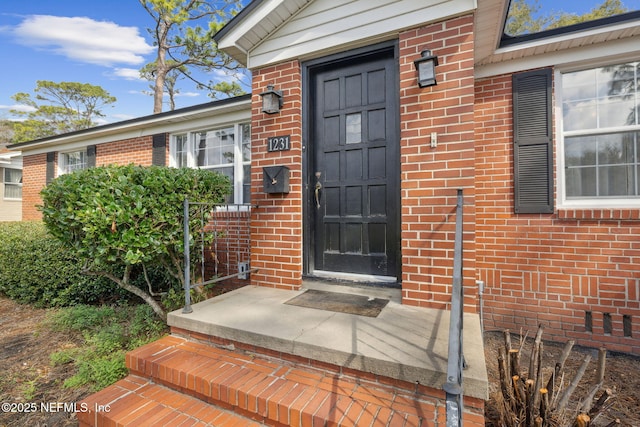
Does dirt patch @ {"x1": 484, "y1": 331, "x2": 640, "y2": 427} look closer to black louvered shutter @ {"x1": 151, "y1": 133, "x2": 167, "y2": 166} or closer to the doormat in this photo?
the doormat

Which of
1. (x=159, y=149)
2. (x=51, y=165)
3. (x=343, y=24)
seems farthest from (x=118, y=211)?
(x=51, y=165)

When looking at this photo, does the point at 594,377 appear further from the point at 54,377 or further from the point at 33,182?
the point at 33,182

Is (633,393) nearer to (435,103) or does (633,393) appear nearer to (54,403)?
(435,103)

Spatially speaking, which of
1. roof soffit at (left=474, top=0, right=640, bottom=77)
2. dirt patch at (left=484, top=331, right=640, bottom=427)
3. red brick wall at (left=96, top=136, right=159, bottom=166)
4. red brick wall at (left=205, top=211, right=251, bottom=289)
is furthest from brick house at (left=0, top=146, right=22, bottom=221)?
dirt patch at (left=484, top=331, right=640, bottom=427)

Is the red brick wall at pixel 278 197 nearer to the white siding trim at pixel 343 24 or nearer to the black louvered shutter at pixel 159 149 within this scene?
the white siding trim at pixel 343 24

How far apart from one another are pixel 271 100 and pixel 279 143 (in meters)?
0.47

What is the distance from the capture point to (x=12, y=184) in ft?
41.4

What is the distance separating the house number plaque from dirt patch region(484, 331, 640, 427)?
2.60m

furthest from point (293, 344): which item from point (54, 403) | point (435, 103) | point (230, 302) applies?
point (435, 103)

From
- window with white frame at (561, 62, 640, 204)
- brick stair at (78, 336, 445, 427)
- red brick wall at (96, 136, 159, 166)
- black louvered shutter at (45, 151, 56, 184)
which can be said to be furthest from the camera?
black louvered shutter at (45, 151, 56, 184)

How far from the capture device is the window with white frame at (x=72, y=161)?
7.51m

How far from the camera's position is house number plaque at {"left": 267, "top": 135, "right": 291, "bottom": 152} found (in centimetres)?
321

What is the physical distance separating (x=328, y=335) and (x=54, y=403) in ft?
7.24

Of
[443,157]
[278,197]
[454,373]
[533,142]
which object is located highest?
[533,142]
